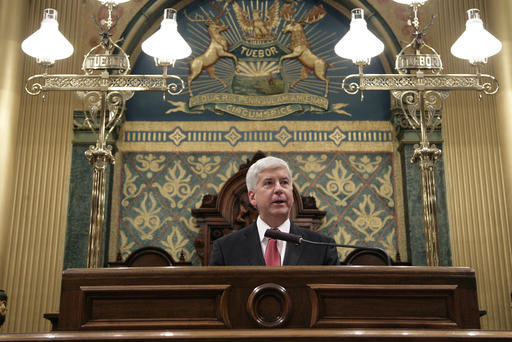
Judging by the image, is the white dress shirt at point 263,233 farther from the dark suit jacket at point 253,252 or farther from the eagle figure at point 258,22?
the eagle figure at point 258,22

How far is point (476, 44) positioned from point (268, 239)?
7.88 feet

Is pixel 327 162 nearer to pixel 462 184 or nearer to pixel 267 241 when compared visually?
pixel 462 184

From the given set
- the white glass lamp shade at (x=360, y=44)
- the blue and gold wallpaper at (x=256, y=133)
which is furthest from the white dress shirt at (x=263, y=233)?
the blue and gold wallpaper at (x=256, y=133)

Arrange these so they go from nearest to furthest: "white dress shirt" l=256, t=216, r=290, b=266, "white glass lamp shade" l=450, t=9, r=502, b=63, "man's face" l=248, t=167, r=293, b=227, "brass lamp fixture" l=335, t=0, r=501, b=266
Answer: "white dress shirt" l=256, t=216, r=290, b=266, "man's face" l=248, t=167, r=293, b=227, "brass lamp fixture" l=335, t=0, r=501, b=266, "white glass lamp shade" l=450, t=9, r=502, b=63

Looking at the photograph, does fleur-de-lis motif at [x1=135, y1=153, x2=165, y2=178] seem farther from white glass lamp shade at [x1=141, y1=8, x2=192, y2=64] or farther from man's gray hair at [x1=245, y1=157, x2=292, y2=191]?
man's gray hair at [x1=245, y1=157, x2=292, y2=191]

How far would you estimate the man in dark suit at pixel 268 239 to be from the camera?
9.61 feet

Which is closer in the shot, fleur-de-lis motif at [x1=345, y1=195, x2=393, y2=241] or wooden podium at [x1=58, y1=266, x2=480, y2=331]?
wooden podium at [x1=58, y1=266, x2=480, y2=331]

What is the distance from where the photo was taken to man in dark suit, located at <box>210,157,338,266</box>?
2928mm

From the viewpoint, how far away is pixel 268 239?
10.1 feet

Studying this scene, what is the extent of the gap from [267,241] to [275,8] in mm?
4821

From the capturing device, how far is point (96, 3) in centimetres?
696

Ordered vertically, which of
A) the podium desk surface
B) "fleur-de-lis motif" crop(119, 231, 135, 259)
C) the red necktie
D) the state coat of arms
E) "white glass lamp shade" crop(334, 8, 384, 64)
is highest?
the state coat of arms

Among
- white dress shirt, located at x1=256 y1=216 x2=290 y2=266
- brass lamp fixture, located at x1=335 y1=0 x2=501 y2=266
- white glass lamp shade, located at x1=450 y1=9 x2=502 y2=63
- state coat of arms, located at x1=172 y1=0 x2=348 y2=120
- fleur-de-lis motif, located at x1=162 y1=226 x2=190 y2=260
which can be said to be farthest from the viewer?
state coat of arms, located at x1=172 y1=0 x2=348 y2=120

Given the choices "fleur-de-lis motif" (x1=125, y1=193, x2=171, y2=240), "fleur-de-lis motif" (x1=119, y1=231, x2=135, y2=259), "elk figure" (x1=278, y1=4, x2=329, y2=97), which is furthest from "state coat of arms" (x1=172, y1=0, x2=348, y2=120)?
"fleur-de-lis motif" (x1=119, y1=231, x2=135, y2=259)
